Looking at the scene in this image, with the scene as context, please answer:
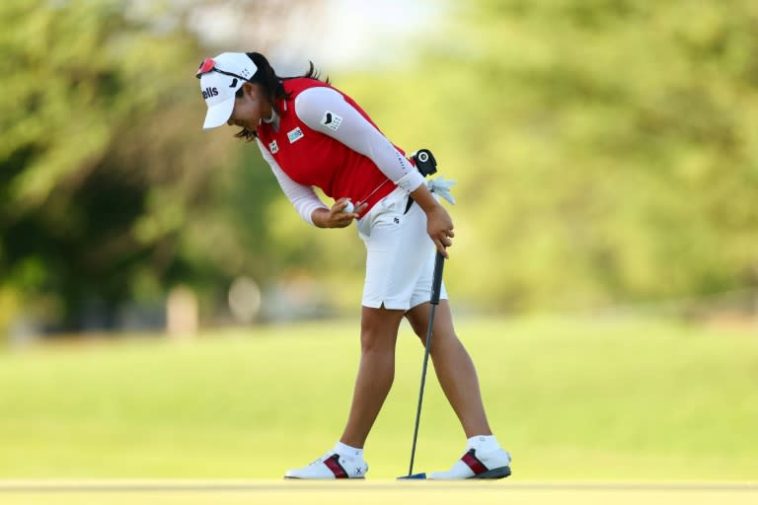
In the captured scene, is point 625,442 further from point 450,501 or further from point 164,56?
point 164,56

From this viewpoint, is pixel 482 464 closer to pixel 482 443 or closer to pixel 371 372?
pixel 482 443

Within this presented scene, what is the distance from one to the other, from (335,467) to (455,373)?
579 mm

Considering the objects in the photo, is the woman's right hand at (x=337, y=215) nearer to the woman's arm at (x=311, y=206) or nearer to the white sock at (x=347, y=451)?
the woman's arm at (x=311, y=206)

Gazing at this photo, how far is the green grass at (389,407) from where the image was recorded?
11.8m

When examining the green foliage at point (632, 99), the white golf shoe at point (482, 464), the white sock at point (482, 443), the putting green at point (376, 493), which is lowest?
the putting green at point (376, 493)

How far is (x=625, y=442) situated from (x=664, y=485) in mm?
8420

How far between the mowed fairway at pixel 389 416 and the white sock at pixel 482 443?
692mm

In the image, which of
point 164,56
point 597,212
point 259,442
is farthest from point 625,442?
point 597,212

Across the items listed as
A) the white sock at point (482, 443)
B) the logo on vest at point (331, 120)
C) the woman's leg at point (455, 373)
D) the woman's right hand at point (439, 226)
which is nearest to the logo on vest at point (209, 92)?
the logo on vest at point (331, 120)

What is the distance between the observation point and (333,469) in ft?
18.5

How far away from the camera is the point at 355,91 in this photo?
4538 cm

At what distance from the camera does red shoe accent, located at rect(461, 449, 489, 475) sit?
5523 mm

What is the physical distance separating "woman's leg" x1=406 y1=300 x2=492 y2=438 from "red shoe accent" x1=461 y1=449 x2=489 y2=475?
0.11 metres

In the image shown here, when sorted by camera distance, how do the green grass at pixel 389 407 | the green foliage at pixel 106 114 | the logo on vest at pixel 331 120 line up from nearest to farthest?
the logo on vest at pixel 331 120 < the green grass at pixel 389 407 < the green foliage at pixel 106 114
